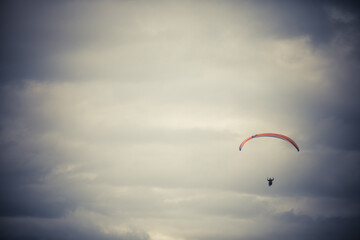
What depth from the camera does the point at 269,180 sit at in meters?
112

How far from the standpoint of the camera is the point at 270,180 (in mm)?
112312

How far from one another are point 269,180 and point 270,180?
0.99 ft
